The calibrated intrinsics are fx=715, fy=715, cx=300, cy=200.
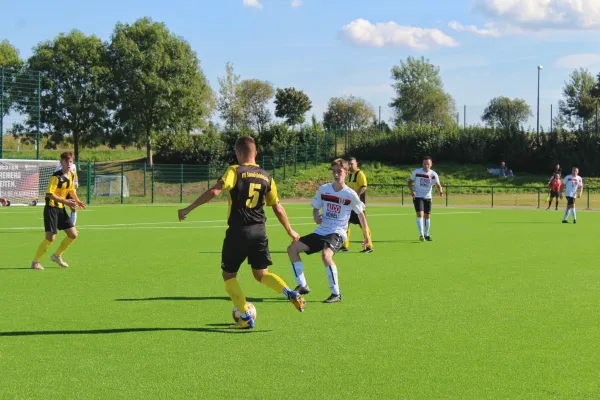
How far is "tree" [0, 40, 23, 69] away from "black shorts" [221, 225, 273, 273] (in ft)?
207

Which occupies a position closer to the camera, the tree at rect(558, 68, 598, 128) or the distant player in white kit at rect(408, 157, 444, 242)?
the distant player in white kit at rect(408, 157, 444, 242)

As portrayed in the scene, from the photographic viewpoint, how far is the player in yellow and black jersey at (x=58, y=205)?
A: 1198cm

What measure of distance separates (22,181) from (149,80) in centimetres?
2191

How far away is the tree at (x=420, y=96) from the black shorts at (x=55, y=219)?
82.1m

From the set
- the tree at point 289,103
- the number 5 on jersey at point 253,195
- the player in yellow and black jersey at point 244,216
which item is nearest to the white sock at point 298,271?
the player in yellow and black jersey at point 244,216

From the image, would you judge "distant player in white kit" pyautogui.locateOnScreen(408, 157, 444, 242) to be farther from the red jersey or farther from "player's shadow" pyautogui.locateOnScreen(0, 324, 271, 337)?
the red jersey

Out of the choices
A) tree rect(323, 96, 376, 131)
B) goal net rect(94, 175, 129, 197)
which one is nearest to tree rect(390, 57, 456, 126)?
tree rect(323, 96, 376, 131)

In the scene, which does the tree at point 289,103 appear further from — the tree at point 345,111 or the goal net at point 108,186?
the goal net at point 108,186

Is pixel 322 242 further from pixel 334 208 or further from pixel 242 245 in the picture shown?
pixel 242 245

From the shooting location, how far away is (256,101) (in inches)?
3516

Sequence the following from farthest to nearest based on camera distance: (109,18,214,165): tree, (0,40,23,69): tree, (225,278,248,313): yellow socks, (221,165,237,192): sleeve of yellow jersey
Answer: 1. (0,40,23,69): tree
2. (109,18,214,165): tree
3. (225,278,248,313): yellow socks
4. (221,165,237,192): sleeve of yellow jersey

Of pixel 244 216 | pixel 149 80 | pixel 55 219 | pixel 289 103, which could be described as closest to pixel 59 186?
pixel 55 219

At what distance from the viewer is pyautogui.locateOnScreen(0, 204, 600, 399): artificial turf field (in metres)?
5.32

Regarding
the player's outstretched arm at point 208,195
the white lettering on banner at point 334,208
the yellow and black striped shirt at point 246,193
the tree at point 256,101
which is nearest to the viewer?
the player's outstretched arm at point 208,195
